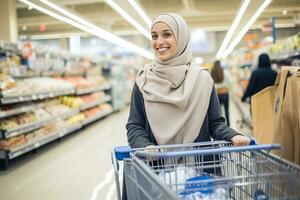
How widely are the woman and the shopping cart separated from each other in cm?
12

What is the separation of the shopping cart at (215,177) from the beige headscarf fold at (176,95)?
11 cm

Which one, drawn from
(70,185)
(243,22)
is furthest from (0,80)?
(243,22)

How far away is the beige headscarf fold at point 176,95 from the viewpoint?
1.59m

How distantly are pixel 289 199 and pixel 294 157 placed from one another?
29.7 inches

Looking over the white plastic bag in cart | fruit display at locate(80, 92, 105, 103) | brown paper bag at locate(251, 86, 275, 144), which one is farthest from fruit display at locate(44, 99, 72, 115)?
the white plastic bag in cart

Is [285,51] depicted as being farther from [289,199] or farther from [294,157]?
[289,199]

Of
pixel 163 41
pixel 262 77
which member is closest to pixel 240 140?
pixel 163 41

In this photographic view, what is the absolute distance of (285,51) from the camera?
5.29 m

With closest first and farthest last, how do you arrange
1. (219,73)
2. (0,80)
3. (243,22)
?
(0,80) → (219,73) → (243,22)

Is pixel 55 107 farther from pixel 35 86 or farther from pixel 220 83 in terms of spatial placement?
pixel 220 83

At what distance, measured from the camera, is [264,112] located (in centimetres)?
273

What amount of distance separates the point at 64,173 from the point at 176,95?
10.9ft

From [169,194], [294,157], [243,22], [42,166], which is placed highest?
[243,22]

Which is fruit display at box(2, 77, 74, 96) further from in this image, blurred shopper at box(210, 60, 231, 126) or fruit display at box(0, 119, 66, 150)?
blurred shopper at box(210, 60, 231, 126)
